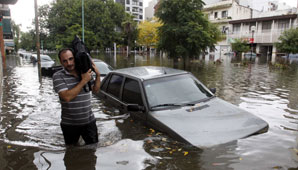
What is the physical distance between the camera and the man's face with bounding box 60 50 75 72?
319 cm

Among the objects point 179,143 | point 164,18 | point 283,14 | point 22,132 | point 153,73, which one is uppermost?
point 283,14

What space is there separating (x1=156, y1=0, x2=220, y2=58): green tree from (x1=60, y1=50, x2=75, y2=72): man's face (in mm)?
14015

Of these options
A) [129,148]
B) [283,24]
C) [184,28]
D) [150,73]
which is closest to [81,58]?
[129,148]

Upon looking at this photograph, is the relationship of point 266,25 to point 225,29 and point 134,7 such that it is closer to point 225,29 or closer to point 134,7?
point 225,29

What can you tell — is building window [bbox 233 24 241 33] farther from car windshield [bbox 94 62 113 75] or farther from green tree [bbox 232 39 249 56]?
car windshield [bbox 94 62 113 75]

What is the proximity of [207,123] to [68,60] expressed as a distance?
2377 mm

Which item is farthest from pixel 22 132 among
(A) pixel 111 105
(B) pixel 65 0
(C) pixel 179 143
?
(B) pixel 65 0

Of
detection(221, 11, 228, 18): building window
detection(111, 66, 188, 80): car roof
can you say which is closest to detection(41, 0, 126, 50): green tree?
detection(111, 66, 188, 80): car roof

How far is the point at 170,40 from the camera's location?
58.5 feet

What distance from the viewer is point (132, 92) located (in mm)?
5129

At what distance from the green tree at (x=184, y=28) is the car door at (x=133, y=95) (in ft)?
Result: 39.3

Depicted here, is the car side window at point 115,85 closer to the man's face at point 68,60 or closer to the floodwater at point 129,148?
the floodwater at point 129,148

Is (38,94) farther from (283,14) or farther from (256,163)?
(283,14)

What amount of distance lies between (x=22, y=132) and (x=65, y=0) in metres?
38.0
